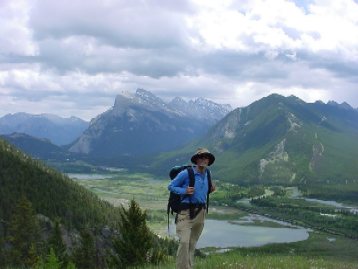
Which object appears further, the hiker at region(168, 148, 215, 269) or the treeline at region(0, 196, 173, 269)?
the treeline at region(0, 196, 173, 269)

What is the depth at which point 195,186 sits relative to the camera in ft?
55.8

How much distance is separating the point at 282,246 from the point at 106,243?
63510mm

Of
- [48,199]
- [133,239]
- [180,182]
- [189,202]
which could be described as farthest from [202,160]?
[48,199]

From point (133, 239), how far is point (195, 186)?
86.6 ft

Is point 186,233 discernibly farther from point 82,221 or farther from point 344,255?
point 82,221

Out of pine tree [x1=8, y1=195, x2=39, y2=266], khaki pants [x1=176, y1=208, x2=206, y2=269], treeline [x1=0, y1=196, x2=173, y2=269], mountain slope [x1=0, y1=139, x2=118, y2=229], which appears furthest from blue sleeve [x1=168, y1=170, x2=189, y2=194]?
mountain slope [x1=0, y1=139, x2=118, y2=229]

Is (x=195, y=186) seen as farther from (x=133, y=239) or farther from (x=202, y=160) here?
(x=133, y=239)

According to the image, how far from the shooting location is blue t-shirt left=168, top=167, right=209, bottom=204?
55.4ft

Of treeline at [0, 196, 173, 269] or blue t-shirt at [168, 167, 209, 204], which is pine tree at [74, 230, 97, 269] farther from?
blue t-shirt at [168, 167, 209, 204]

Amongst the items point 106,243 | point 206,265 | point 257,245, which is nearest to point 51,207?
point 106,243

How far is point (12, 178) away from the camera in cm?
18762

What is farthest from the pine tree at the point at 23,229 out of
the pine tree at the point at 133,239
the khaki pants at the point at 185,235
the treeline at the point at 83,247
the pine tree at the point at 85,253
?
the khaki pants at the point at 185,235

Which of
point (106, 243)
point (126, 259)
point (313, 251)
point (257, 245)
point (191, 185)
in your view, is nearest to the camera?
point (191, 185)

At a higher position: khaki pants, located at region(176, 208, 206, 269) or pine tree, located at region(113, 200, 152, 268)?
khaki pants, located at region(176, 208, 206, 269)
